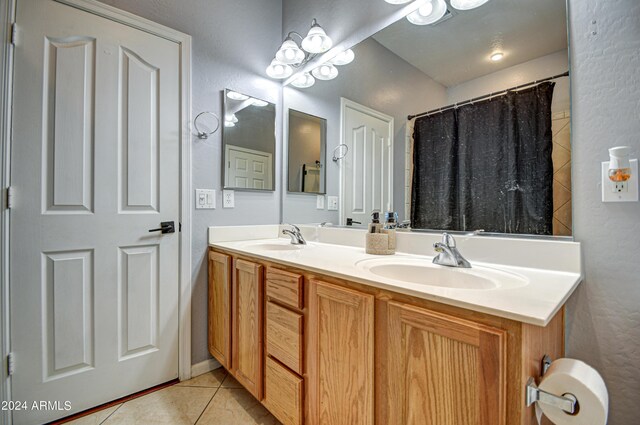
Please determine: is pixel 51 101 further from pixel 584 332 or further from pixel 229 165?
pixel 584 332

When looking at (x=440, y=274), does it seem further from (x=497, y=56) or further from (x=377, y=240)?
(x=497, y=56)

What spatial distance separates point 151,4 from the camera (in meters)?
1.51

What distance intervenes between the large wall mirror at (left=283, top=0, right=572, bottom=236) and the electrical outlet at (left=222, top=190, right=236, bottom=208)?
720mm

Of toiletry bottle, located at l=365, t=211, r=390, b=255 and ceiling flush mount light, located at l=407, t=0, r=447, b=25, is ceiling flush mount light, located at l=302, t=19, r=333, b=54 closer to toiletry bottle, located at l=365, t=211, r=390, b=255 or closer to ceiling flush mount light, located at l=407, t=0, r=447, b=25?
ceiling flush mount light, located at l=407, t=0, r=447, b=25

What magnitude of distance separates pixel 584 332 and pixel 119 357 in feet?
6.53

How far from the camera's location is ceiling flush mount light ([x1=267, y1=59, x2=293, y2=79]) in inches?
73.6

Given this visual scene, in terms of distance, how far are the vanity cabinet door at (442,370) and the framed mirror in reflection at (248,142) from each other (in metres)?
1.40

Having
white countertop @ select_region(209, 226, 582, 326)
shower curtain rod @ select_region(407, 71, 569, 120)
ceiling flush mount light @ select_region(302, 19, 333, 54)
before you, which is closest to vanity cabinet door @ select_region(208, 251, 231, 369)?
white countertop @ select_region(209, 226, 582, 326)

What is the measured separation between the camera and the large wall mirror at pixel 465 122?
0.97 meters

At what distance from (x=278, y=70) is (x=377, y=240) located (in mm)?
1373

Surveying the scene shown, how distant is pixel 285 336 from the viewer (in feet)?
3.54

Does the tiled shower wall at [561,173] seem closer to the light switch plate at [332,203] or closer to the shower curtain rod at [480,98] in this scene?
the shower curtain rod at [480,98]

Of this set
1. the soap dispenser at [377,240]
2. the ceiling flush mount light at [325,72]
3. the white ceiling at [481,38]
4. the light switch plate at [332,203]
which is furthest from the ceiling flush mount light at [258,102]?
the soap dispenser at [377,240]

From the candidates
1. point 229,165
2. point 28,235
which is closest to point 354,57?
point 229,165
